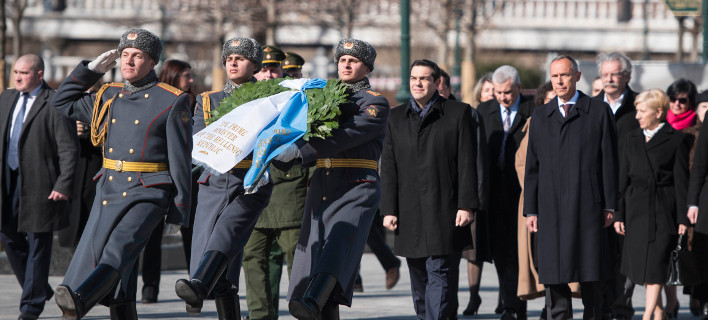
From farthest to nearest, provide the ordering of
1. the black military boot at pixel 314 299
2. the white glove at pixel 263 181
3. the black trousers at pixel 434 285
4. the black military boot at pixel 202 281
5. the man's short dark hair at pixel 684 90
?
the man's short dark hair at pixel 684 90, the black trousers at pixel 434 285, the white glove at pixel 263 181, the black military boot at pixel 314 299, the black military boot at pixel 202 281

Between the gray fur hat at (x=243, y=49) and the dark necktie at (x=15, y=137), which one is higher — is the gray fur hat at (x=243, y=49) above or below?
above

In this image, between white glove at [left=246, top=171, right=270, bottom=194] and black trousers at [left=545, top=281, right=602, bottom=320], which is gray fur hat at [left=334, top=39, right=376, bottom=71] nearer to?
white glove at [left=246, top=171, right=270, bottom=194]

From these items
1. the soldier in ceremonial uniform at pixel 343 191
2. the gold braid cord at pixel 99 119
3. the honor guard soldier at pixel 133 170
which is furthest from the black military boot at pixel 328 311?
the gold braid cord at pixel 99 119

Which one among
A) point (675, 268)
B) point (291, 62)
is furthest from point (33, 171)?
point (675, 268)

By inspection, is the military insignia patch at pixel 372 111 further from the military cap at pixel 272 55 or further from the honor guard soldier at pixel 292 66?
the honor guard soldier at pixel 292 66

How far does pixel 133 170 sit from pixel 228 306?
3.74 feet

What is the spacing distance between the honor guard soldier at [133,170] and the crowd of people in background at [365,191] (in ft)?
0.04

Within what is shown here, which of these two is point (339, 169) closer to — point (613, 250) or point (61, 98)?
point (61, 98)

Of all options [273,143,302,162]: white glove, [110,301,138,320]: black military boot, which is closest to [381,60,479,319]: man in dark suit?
[273,143,302,162]: white glove

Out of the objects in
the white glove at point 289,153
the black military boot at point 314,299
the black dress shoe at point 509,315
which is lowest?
the black dress shoe at point 509,315

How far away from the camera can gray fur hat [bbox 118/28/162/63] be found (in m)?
7.38

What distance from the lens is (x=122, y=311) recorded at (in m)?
7.33

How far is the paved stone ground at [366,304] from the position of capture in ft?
32.7

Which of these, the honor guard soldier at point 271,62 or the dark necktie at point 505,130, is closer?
the honor guard soldier at point 271,62
